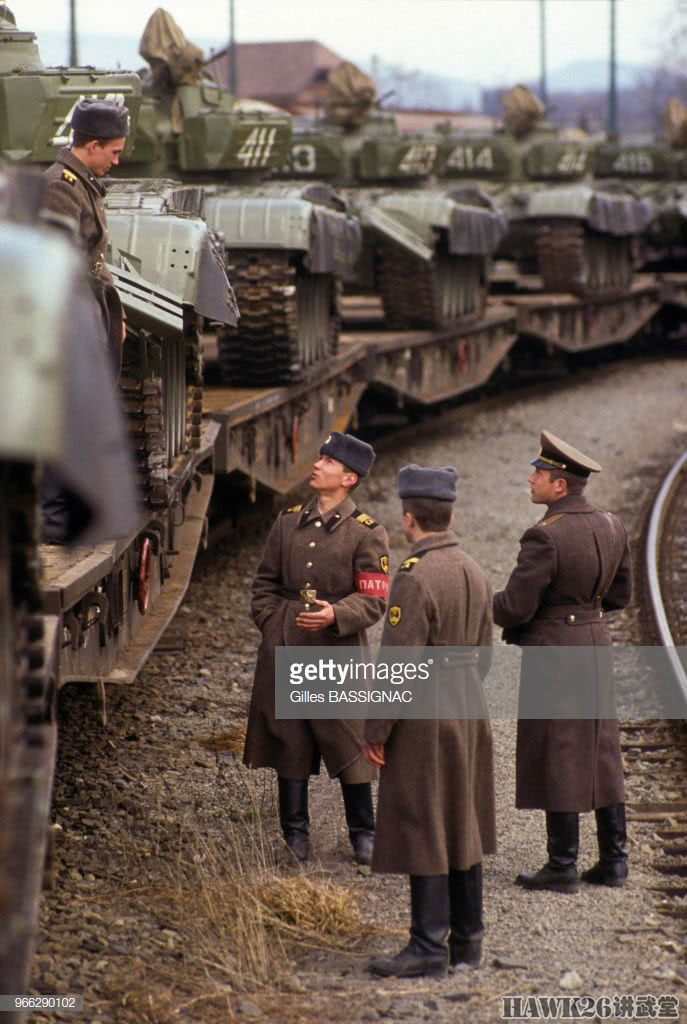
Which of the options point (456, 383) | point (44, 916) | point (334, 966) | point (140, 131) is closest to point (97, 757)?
point (44, 916)

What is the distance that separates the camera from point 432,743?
17.1 feet

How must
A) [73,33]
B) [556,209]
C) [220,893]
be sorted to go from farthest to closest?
[556,209], [73,33], [220,893]

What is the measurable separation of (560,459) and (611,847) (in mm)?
1389

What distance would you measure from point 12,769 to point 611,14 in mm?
39750

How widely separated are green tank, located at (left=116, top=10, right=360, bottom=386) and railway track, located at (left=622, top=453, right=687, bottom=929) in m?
3.00

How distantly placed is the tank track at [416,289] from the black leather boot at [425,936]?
40.4 ft

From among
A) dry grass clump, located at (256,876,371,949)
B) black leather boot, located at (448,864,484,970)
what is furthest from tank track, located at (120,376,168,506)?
black leather boot, located at (448,864,484,970)

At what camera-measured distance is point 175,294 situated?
8.00m

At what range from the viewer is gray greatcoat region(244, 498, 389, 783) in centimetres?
621

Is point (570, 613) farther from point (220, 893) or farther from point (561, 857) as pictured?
point (220, 893)

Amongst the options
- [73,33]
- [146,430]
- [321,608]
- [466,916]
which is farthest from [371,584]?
[73,33]

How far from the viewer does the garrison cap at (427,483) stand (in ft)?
17.1

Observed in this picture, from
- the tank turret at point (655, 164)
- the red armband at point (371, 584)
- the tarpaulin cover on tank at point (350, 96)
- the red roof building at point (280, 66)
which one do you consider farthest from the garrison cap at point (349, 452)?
the red roof building at point (280, 66)

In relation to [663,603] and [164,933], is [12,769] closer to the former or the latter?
[164,933]
